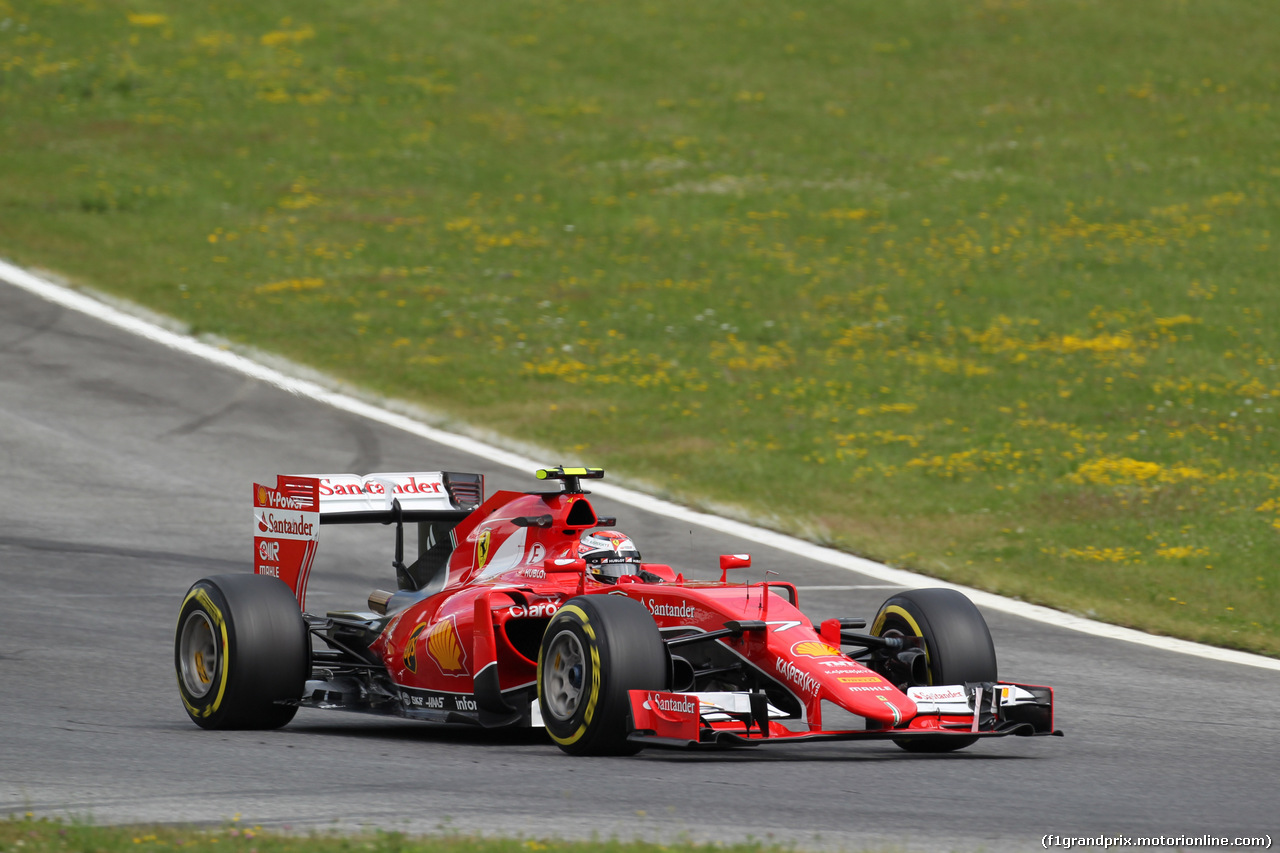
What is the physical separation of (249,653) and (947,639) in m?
3.92

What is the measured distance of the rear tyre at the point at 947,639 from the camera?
9.14m

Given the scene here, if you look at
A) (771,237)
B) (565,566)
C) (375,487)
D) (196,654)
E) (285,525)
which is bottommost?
(196,654)

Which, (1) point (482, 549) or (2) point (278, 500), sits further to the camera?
(2) point (278, 500)

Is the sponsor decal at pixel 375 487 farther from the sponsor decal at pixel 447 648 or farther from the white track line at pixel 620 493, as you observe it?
the white track line at pixel 620 493

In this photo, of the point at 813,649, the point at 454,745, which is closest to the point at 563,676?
the point at 454,745

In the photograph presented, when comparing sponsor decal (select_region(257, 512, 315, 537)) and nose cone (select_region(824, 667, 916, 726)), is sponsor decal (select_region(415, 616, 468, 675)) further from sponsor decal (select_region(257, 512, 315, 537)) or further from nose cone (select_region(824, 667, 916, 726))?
nose cone (select_region(824, 667, 916, 726))

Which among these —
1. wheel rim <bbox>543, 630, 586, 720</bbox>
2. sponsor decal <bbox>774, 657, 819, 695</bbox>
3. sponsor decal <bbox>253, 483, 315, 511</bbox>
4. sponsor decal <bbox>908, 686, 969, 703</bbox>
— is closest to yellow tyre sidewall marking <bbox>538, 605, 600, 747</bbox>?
wheel rim <bbox>543, 630, 586, 720</bbox>

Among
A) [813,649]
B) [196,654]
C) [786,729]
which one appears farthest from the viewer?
[196,654]

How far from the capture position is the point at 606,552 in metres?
9.99

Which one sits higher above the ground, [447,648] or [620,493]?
[620,493]

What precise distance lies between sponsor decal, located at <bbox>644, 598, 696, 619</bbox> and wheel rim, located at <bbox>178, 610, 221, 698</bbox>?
107 inches

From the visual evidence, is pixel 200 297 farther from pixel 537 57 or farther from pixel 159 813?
pixel 159 813

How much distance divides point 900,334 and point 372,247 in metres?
10.5

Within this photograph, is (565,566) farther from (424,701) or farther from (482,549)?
(424,701)
